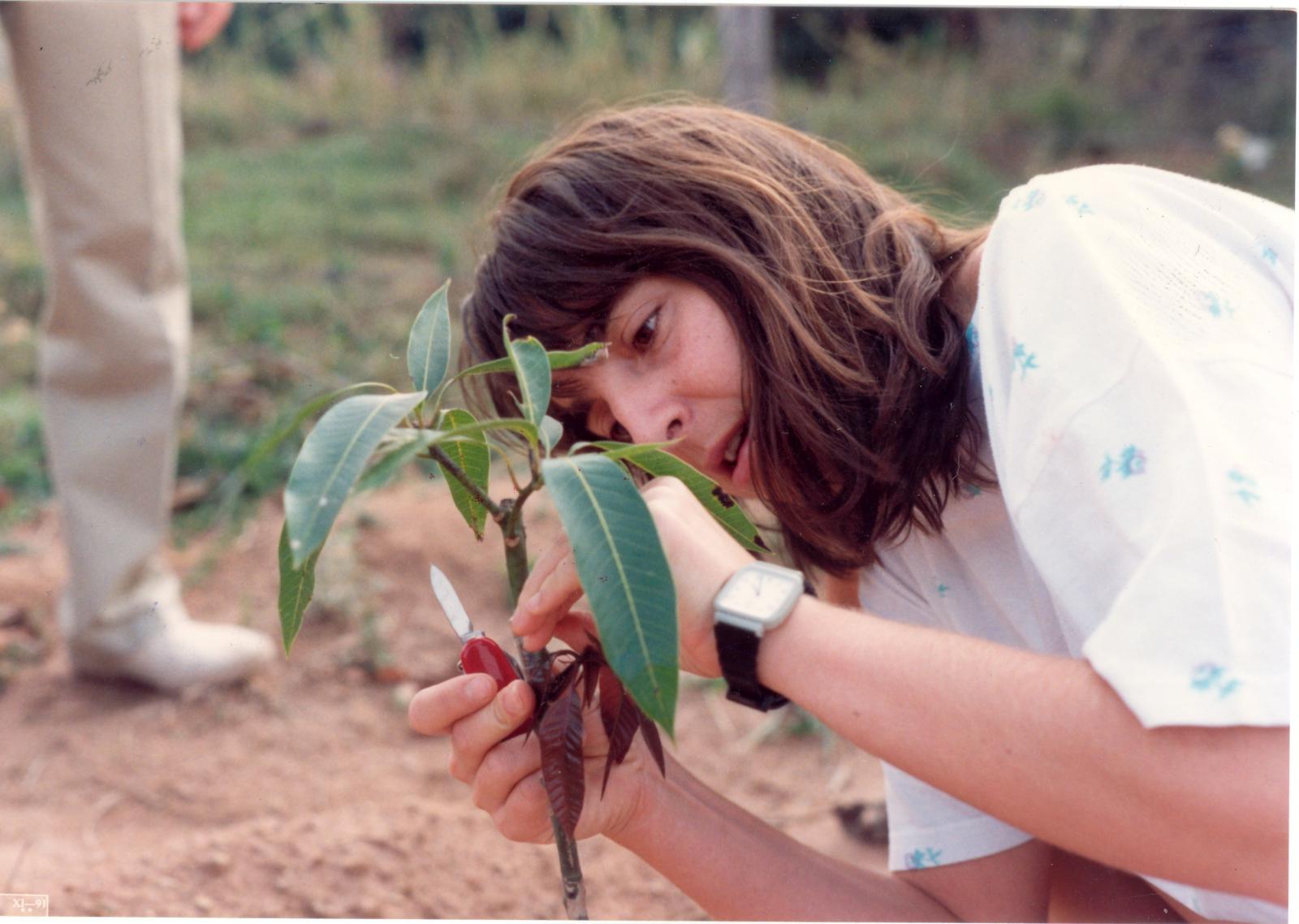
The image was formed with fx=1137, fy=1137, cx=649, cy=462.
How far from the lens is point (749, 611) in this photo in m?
0.93

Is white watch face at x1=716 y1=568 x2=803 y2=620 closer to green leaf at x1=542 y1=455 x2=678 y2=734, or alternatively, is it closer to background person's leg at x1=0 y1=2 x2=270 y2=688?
green leaf at x1=542 y1=455 x2=678 y2=734

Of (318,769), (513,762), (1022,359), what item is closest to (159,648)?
A: (318,769)

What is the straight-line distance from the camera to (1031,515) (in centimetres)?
105

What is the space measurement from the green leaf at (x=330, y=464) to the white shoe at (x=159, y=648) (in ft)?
5.36

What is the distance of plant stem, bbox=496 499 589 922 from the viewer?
1.01 metres

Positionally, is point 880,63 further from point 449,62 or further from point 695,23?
point 449,62

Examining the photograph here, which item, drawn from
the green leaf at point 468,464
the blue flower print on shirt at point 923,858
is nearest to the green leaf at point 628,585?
the green leaf at point 468,464

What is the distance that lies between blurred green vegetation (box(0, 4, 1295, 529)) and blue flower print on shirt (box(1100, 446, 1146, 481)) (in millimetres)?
3334

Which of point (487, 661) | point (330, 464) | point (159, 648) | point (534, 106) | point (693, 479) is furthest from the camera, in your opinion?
point (534, 106)

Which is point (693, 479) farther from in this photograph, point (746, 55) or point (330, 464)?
point (746, 55)

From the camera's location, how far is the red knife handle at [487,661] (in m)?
1.13

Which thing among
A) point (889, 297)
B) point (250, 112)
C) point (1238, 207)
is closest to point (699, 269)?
point (889, 297)

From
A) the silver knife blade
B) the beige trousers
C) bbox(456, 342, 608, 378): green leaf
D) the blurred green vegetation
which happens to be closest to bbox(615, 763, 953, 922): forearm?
the silver knife blade

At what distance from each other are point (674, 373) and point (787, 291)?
0.16 meters
